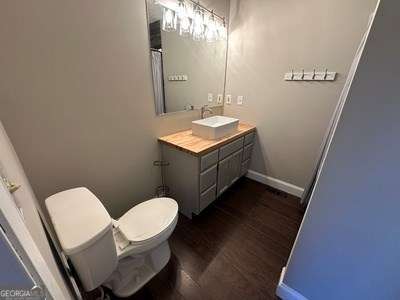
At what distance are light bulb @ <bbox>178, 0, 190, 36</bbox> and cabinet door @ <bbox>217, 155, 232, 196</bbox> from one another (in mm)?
1337

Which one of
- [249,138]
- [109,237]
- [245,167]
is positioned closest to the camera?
[109,237]

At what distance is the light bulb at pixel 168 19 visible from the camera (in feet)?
4.89

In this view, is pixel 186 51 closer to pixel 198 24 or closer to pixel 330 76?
pixel 198 24

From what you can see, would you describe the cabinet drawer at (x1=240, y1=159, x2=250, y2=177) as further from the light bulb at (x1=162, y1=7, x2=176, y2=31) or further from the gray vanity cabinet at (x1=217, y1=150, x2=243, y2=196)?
the light bulb at (x1=162, y1=7, x2=176, y2=31)

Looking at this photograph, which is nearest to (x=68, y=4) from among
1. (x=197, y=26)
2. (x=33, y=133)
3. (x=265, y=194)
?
(x=33, y=133)

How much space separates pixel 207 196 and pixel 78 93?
4.47 feet

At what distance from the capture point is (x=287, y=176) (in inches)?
87.2

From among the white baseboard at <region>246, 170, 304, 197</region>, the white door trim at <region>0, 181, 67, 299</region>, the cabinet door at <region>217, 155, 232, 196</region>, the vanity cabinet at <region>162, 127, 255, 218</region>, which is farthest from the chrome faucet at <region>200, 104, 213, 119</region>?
the white door trim at <region>0, 181, 67, 299</region>

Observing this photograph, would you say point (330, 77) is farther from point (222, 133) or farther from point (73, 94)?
point (73, 94)

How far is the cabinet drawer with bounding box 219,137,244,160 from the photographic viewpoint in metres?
1.77

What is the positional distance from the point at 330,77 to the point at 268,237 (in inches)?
63.4

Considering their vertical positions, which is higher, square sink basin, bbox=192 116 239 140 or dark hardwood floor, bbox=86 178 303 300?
square sink basin, bbox=192 116 239 140

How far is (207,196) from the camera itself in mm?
1767

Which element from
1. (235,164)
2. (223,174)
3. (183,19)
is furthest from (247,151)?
(183,19)
